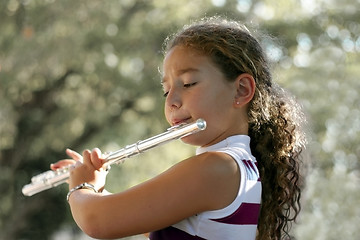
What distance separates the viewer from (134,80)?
669 cm

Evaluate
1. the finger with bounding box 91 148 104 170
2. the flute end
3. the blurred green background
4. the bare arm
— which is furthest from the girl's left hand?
the blurred green background

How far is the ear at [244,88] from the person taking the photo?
130cm

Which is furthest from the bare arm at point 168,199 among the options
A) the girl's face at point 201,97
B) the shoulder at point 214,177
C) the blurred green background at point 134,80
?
the blurred green background at point 134,80

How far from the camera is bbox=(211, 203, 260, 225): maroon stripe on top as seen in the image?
1162 millimetres

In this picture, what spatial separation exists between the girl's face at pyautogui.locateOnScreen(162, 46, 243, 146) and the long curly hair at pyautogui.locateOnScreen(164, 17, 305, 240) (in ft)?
0.08

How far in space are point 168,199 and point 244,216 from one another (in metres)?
0.15

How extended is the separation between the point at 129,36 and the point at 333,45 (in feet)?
6.13

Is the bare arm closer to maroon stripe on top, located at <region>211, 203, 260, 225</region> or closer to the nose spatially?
maroon stripe on top, located at <region>211, 203, 260, 225</region>

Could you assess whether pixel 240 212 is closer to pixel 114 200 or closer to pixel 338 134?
pixel 114 200

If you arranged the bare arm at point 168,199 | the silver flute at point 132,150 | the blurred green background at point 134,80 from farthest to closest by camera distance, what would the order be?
the blurred green background at point 134,80 → the silver flute at point 132,150 → the bare arm at point 168,199

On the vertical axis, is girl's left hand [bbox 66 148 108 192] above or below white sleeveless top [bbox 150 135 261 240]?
above

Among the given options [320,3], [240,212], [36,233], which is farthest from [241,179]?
[36,233]

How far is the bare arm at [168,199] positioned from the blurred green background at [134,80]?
4.04 metres

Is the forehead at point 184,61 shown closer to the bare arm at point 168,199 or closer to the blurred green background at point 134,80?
the bare arm at point 168,199
